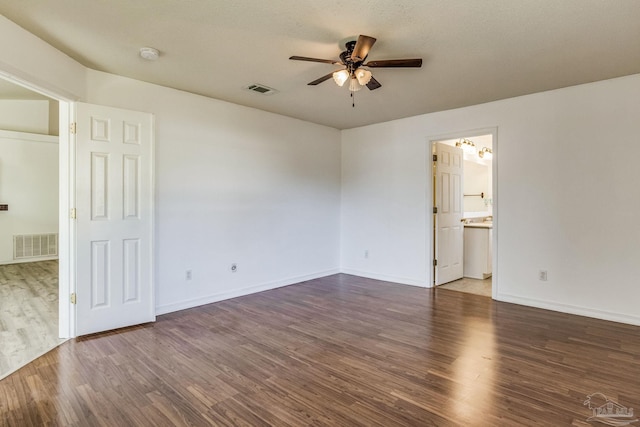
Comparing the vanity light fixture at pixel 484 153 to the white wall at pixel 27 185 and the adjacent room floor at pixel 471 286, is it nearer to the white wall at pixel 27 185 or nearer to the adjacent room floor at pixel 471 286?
the adjacent room floor at pixel 471 286

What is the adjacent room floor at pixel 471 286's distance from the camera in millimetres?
4671

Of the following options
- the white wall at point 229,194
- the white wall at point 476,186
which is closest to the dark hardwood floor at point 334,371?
the white wall at point 229,194

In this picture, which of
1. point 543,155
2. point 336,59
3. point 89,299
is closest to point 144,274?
point 89,299

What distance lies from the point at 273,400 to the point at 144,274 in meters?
2.10

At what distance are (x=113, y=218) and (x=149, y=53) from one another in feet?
5.22

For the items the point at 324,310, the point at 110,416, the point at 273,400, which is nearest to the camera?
the point at 110,416

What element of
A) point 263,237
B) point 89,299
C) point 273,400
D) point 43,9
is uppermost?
point 43,9

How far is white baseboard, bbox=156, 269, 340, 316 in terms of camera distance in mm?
3725

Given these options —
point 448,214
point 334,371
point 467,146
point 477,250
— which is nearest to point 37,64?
point 334,371

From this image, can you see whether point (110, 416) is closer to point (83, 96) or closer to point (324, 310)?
point (324, 310)

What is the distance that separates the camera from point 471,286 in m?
5.00

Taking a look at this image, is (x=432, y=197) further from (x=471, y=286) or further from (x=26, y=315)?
(x=26, y=315)

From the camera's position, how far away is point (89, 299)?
3066 millimetres

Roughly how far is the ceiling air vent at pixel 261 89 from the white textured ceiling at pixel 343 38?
0.11 meters
